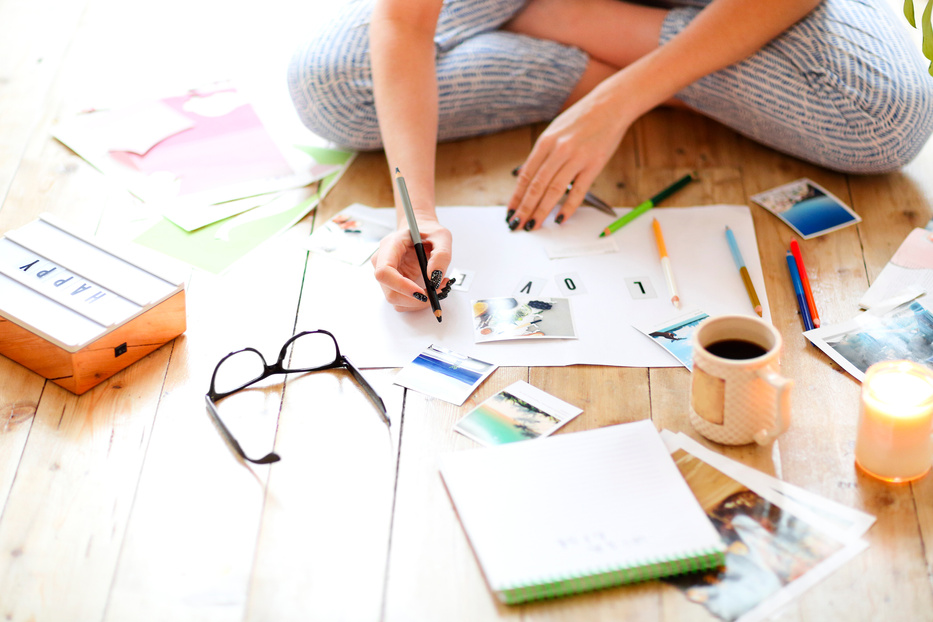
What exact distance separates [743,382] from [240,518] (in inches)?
24.4

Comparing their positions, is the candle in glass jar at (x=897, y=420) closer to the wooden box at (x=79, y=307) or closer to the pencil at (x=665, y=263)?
the pencil at (x=665, y=263)

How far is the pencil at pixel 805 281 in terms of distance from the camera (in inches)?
48.6

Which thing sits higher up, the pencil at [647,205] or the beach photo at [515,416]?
the pencil at [647,205]

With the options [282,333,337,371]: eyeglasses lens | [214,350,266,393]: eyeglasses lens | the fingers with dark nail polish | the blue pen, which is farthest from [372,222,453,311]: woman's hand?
the blue pen

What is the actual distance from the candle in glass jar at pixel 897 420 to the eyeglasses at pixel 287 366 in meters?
0.60

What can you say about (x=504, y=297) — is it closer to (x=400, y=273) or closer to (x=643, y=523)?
(x=400, y=273)

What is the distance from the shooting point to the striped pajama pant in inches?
57.7

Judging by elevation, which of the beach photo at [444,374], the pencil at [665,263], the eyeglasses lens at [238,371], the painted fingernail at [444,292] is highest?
the pencil at [665,263]

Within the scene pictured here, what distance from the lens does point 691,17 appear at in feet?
5.34

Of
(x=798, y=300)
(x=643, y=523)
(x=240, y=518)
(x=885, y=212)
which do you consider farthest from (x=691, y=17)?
(x=240, y=518)

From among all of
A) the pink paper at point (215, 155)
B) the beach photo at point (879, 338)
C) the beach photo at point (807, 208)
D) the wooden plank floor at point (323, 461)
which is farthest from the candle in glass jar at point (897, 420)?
the pink paper at point (215, 155)

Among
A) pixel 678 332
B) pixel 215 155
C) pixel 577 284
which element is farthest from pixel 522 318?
pixel 215 155

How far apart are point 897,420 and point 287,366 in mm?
800

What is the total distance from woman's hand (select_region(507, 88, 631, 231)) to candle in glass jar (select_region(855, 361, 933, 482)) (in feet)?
2.06
